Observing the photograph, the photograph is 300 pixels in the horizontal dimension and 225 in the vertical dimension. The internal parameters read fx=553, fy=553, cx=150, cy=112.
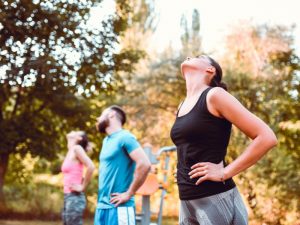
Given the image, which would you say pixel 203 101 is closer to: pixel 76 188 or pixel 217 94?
pixel 217 94

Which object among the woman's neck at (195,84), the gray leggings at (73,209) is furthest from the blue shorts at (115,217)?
the gray leggings at (73,209)

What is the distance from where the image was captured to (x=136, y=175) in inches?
141

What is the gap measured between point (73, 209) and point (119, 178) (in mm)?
1966

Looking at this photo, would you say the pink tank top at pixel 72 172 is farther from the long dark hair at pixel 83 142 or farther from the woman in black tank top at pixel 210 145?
the woman in black tank top at pixel 210 145

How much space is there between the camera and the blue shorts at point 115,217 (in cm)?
347

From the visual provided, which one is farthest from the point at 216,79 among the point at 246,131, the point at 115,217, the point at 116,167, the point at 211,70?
the point at 115,217

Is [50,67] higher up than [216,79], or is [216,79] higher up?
[50,67]

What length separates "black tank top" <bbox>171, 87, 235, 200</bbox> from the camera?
2.15 meters

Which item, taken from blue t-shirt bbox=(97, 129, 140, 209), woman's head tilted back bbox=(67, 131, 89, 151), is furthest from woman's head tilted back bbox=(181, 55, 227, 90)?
woman's head tilted back bbox=(67, 131, 89, 151)

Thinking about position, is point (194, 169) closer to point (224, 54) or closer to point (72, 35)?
point (72, 35)

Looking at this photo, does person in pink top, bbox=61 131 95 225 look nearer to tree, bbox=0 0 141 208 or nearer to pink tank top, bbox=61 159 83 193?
pink tank top, bbox=61 159 83 193

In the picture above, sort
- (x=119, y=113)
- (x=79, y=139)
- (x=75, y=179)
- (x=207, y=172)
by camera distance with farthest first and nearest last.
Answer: (x=79, y=139) < (x=75, y=179) < (x=119, y=113) < (x=207, y=172)

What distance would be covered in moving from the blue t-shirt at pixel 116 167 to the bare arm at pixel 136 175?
3 centimetres

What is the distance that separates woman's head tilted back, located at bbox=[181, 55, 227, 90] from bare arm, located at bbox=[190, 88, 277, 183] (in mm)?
213
